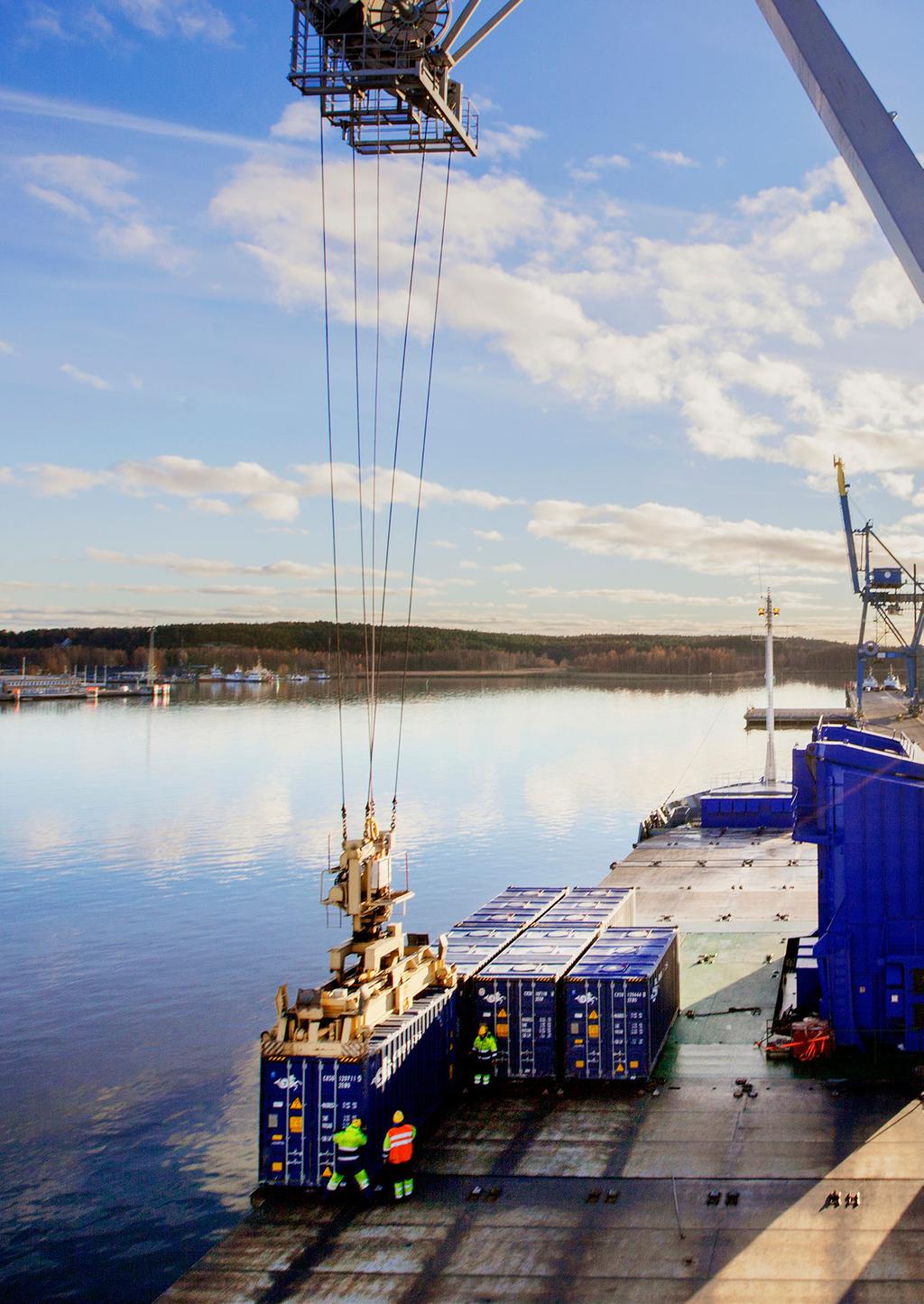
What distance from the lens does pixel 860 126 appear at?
12.3 metres

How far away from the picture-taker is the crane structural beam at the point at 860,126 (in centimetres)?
1184

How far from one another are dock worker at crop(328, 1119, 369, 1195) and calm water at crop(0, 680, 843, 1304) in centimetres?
451

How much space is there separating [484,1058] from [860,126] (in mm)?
17868

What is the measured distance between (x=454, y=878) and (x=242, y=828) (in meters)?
19.6

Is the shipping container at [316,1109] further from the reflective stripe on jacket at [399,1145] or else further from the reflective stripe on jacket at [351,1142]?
the reflective stripe on jacket at [399,1145]

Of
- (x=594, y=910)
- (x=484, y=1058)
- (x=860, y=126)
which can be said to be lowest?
(x=484, y=1058)

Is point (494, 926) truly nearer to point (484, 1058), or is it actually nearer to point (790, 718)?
point (484, 1058)

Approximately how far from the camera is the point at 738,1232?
16.0 metres

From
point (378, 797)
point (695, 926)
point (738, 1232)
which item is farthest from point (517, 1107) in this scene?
point (378, 797)

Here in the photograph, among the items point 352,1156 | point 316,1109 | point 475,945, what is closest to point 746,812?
point 475,945

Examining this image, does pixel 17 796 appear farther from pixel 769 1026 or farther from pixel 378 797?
pixel 769 1026

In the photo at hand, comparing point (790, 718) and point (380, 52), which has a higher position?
point (380, 52)

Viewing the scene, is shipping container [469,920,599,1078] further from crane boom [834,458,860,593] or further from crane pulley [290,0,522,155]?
crane boom [834,458,860,593]

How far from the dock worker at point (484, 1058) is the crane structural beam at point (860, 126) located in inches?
649
